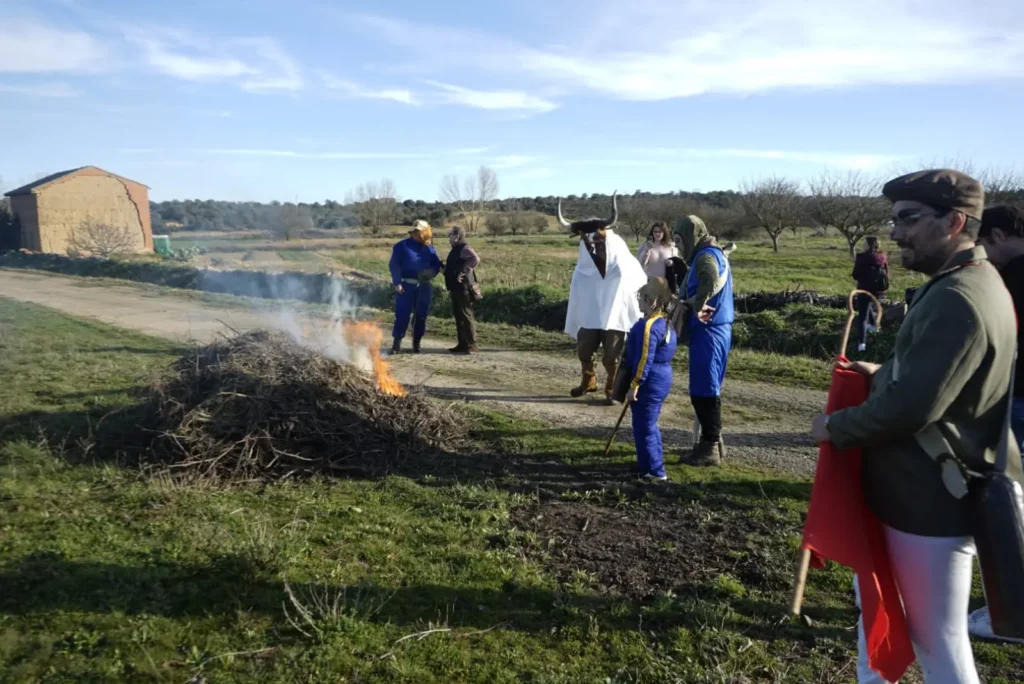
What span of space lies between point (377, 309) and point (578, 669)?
1399cm

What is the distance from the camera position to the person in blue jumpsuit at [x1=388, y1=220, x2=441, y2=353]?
1059 cm

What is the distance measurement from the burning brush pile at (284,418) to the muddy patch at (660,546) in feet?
5.44

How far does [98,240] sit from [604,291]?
3311cm

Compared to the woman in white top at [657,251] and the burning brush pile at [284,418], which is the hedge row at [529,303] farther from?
the burning brush pile at [284,418]

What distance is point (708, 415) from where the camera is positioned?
595 cm

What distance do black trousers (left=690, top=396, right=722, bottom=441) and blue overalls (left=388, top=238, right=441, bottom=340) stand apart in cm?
574

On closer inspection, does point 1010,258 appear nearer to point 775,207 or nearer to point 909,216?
point 909,216

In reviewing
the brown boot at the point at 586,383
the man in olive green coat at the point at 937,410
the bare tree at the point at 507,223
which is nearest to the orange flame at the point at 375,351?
the brown boot at the point at 586,383

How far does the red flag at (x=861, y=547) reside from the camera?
2.46m

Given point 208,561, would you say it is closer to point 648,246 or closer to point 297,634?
point 297,634

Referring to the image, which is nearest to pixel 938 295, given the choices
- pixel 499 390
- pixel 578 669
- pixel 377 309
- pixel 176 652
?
pixel 578 669

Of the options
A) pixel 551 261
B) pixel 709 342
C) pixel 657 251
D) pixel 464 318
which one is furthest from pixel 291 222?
pixel 551 261

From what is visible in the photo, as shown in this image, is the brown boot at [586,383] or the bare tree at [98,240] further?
the bare tree at [98,240]

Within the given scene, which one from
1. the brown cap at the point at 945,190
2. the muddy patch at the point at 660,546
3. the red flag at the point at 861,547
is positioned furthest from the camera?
the muddy patch at the point at 660,546
